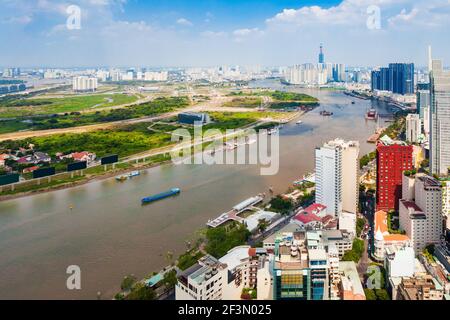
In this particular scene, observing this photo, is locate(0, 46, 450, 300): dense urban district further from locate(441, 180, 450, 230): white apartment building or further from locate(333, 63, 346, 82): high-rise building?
locate(333, 63, 346, 82): high-rise building

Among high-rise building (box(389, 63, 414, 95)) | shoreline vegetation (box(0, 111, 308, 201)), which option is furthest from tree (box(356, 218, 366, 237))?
high-rise building (box(389, 63, 414, 95))

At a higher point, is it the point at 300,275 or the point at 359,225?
the point at 300,275

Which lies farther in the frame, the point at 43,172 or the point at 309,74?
the point at 309,74

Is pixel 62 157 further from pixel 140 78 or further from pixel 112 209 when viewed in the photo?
pixel 140 78

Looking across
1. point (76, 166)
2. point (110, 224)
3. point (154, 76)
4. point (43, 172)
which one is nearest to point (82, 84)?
point (154, 76)

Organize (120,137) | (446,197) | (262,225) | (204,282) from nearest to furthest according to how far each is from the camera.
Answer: (204,282), (262,225), (446,197), (120,137)

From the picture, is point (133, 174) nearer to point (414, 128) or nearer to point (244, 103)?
point (414, 128)
